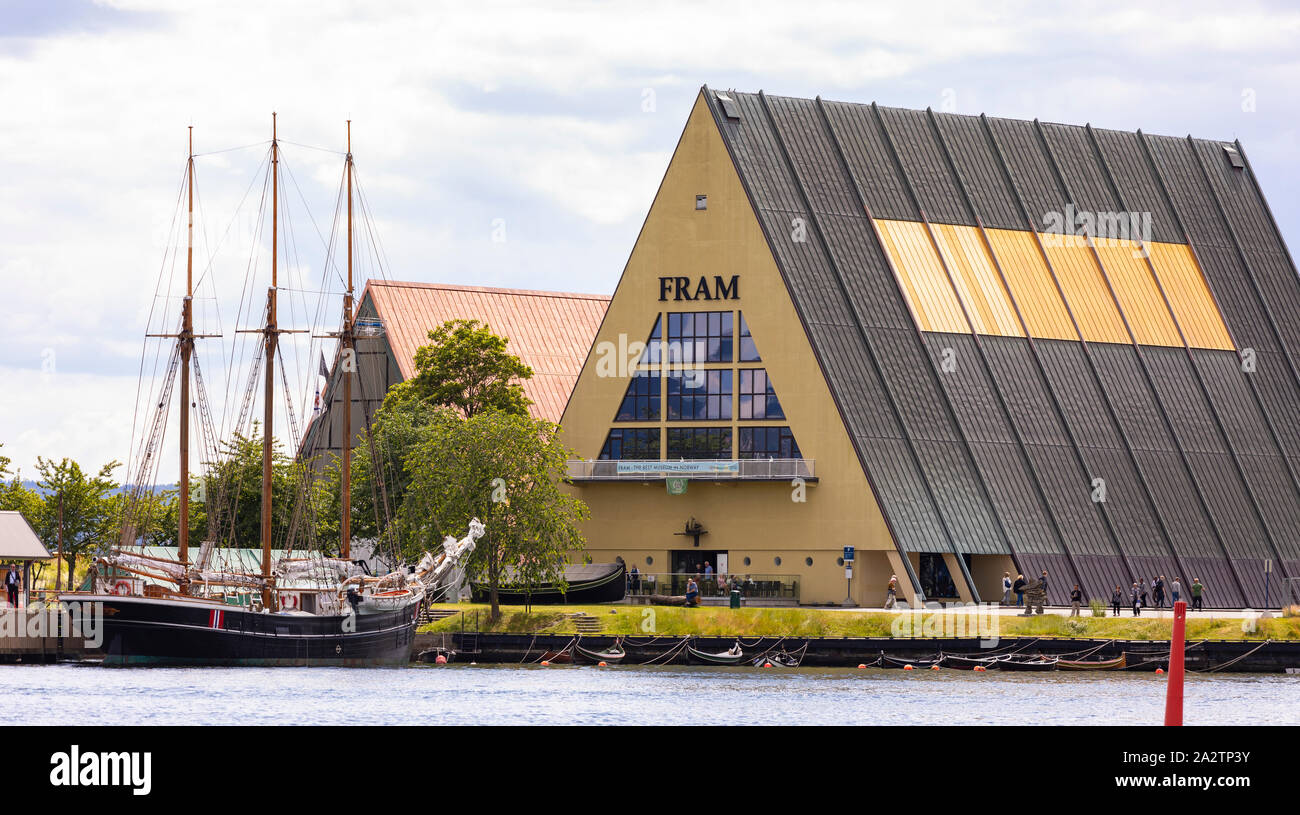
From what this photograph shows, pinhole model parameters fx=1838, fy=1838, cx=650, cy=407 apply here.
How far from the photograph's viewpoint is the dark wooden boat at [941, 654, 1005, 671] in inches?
2530

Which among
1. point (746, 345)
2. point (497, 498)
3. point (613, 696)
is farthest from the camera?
point (746, 345)

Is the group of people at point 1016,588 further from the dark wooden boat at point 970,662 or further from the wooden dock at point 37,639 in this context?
the wooden dock at point 37,639

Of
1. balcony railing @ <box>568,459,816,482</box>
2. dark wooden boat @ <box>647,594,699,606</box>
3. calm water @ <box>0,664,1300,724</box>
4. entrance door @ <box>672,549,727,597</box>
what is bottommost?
calm water @ <box>0,664,1300,724</box>

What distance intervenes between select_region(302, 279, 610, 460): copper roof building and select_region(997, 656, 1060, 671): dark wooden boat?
178 ft

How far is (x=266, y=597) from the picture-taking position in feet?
217

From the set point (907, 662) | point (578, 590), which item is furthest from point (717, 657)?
point (578, 590)

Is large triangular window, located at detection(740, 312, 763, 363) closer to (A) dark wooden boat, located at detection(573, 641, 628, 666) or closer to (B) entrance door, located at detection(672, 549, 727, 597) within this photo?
(B) entrance door, located at detection(672, 549, 727, 597)

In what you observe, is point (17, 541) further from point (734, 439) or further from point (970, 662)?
point (970, 662)

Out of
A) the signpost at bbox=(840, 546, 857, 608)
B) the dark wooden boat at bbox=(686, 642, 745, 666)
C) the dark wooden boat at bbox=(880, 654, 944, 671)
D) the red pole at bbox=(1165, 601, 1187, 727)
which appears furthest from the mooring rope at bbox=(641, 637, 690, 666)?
the red pole at bbox=(1165, 601, 1187, 727)

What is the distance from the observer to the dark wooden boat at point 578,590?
7869 centimetres

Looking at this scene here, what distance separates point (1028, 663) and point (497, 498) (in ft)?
75.4

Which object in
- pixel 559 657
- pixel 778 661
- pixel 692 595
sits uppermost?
pixel 692 595

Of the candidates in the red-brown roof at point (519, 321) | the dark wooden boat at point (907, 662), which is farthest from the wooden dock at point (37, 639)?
the red-brown roof at point (519, 321)

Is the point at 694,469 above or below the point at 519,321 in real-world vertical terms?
below
